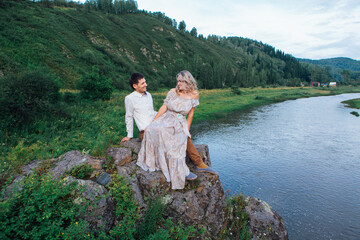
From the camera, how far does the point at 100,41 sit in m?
56.8

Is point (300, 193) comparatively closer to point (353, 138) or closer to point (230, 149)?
point (230, 149)

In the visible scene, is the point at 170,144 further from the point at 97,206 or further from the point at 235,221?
the point at 235,221

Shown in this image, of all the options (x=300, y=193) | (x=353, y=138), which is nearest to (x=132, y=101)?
(x=300, y=193)

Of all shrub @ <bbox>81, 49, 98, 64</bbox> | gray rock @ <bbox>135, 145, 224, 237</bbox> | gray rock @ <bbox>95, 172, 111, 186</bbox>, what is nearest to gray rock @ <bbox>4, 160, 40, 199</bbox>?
gray rock @ <bbox>95, 172, 111, 186</bbox>

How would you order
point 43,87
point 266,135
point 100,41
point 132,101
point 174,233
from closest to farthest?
point 174,233 < point 132,101 < point 43,87 < point 266,135 < point 100,41

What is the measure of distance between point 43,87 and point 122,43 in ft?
189

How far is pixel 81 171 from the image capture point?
4.71 metres

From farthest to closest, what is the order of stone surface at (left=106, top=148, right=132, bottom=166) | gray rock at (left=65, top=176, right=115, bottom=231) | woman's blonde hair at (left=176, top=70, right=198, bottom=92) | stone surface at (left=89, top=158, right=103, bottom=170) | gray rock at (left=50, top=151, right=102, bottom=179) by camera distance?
stone surface at (left=106, top=148, right=132, bottom=166)
woman's blonde hair at (left=176, top=70, right=198, bottom=92)
stone surface at (left=89, top=158, right=103, bottom=170)
gray rock at (left=50, top=151, right=102, bottom=179)
gray rock at (left=65, top=176, right=115, bottom=231)

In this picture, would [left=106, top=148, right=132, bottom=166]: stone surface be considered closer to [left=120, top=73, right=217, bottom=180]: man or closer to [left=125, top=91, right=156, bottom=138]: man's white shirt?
[left=120, top=73, right=217, bottom=180]: man

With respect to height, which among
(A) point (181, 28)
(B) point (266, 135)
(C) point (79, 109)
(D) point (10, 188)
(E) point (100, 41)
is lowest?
(B) point (266, 135)

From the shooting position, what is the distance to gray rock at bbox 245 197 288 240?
19.2 feet

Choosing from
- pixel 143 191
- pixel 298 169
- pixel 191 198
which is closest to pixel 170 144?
pixel 143 191

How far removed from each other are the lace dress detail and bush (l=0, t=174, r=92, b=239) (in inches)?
72.2

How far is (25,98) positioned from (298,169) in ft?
54.7
